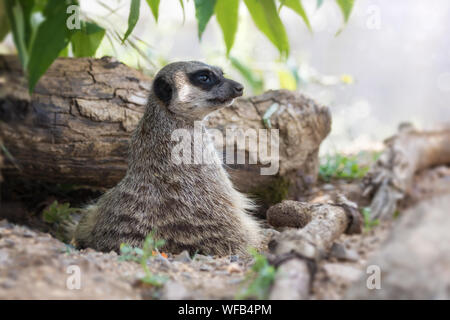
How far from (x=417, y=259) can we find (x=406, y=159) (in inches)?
55.1

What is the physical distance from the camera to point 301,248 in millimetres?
1767

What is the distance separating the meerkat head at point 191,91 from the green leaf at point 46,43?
73 cm

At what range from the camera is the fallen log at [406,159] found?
2443mm

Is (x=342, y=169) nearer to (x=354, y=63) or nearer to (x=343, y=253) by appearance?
(x=343, y=253)

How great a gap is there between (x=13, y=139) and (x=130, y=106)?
0.90m

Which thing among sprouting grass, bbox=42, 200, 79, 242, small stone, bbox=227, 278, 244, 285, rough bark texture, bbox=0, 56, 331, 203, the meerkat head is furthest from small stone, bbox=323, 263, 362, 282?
sprouting grass, bbox=42, 200, 79, 242

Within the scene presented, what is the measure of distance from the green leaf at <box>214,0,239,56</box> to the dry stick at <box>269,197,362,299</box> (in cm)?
140

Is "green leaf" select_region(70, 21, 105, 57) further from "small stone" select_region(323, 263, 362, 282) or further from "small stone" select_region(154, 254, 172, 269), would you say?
"small stone" select_region(323, 263, 362, 282)

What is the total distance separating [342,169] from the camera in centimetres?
457

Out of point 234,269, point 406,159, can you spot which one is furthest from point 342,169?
point 234,269

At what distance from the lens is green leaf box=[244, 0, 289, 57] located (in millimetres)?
2829

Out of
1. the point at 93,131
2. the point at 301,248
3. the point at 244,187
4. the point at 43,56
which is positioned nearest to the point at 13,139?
the point at 93,131

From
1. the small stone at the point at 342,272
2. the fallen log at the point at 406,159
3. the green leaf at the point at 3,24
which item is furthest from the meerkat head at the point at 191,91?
the small stone at the point at 342,272

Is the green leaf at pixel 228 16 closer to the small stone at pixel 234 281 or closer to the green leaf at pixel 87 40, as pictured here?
the green leaf at pixel 87 40
